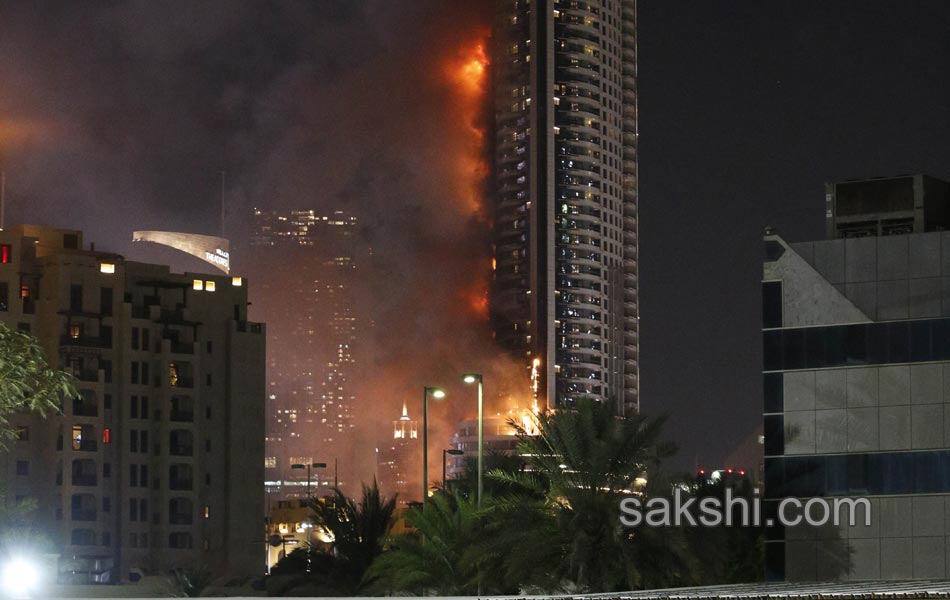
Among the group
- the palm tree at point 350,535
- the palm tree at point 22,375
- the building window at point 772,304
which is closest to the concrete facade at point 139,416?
the palm tree at point 350,535

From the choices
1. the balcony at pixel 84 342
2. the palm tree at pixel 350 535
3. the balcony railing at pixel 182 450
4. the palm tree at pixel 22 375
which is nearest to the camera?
the palm tree at pixel 22 375

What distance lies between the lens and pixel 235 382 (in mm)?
155750

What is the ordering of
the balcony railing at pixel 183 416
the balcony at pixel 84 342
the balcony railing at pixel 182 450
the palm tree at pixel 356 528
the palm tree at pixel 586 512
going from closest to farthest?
the palm tree at pixel 586 512 < the palm tree at pixel 356 528 < the balcony at pixel 84 342 < the balcony railing at pixel 182 450 < the balcony railing at pixel 183 416

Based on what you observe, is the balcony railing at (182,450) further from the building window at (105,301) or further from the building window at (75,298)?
the building window at (75,298)

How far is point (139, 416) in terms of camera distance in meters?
150

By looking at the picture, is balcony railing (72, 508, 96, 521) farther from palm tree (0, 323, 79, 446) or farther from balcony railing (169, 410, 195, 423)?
palm tree (0, 323, 79, 446)

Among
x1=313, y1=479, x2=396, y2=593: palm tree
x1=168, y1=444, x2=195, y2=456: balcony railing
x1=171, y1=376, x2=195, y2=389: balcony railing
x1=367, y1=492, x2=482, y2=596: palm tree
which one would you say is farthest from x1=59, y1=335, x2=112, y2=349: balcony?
x1=367, y1=492, x2=482, y2=596: palm tree

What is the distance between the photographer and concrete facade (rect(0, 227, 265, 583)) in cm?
14012

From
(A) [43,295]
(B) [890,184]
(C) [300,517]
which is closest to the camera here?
(B) [890,184]

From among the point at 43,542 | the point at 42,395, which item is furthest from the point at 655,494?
the point at 43,542

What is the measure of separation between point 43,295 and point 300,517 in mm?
49834

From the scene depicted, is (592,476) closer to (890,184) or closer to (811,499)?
(811,499)

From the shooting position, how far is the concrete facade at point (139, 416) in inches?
5517

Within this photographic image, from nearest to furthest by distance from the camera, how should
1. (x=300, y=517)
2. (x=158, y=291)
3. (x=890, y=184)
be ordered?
1. (x=890, y=184)
2. (x=158, y=291)
3. (x=300, y=517)
